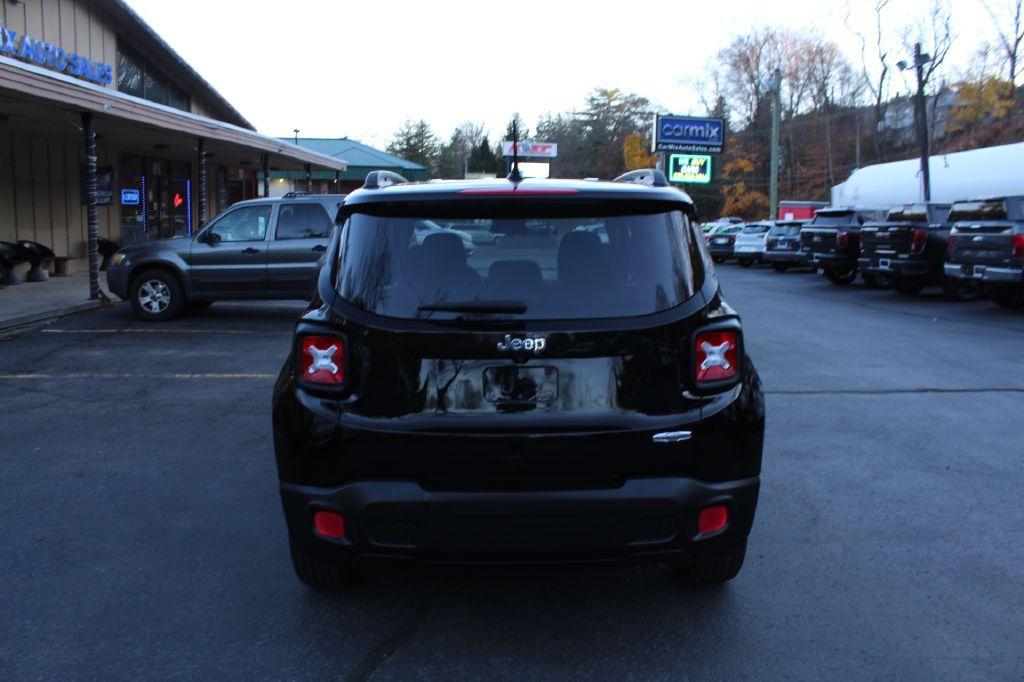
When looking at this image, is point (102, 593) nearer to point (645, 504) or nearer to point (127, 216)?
point (645, 504)

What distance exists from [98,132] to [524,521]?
66.5 feet

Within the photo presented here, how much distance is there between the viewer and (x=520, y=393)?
10.8 ft

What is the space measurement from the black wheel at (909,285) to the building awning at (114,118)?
15.3m

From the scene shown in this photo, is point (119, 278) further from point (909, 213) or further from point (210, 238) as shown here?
point (909, 213)

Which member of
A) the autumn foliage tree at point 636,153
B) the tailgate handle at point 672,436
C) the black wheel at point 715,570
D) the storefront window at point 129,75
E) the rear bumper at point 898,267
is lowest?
the black wheel at point 715,570

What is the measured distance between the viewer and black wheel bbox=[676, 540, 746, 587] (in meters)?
3.88

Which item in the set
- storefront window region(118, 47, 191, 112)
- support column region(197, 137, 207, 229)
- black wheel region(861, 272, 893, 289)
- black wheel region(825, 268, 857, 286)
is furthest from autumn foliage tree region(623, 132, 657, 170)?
support column region(197, 137, 207, 229)

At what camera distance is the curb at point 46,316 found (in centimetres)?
1288

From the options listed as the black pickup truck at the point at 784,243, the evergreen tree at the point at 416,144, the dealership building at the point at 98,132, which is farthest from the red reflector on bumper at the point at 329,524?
the evergreen tree at the point at 416,144

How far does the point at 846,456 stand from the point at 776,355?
15.7 ft

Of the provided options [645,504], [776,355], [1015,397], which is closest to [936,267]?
[776,355]

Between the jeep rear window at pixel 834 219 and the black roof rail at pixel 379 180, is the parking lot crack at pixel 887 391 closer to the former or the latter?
the black roof rail at pixel 379 180

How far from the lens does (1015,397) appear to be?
8406 millimetres

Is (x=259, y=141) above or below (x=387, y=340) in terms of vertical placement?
above
